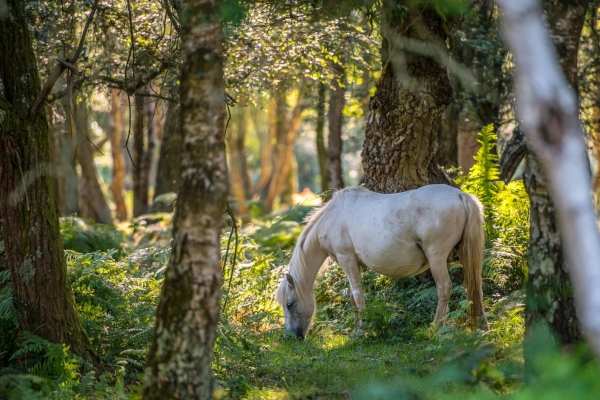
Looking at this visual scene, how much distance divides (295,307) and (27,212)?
367 cm

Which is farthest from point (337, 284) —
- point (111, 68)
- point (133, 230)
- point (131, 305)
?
point (133, 230)

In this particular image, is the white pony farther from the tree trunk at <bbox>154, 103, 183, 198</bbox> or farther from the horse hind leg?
the tree trunk at <bbox>154, 103, 183, 198</bbox>

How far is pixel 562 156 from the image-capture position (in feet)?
11.6

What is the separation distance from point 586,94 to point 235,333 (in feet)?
30.4

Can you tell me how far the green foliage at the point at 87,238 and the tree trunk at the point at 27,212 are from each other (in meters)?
5.79

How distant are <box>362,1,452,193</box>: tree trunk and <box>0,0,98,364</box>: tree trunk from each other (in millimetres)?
4233

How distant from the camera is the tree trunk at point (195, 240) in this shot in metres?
→ 3.76

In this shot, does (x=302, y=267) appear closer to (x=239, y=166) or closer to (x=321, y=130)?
(x=321, y=130)

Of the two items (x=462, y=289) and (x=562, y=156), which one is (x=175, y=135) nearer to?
(x=462, y=289)

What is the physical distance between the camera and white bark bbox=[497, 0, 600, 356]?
3432 mm

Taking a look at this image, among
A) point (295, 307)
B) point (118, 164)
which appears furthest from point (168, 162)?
Answer: point (295, 307)

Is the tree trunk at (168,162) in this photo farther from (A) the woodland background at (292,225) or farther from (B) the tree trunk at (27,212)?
(B) the tree trunk at (27,212)

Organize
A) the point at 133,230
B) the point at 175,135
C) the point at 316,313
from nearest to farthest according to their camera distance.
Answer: the point at 316,313 < the point at 175,135 < the point at 133,230

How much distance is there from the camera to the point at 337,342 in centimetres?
727
